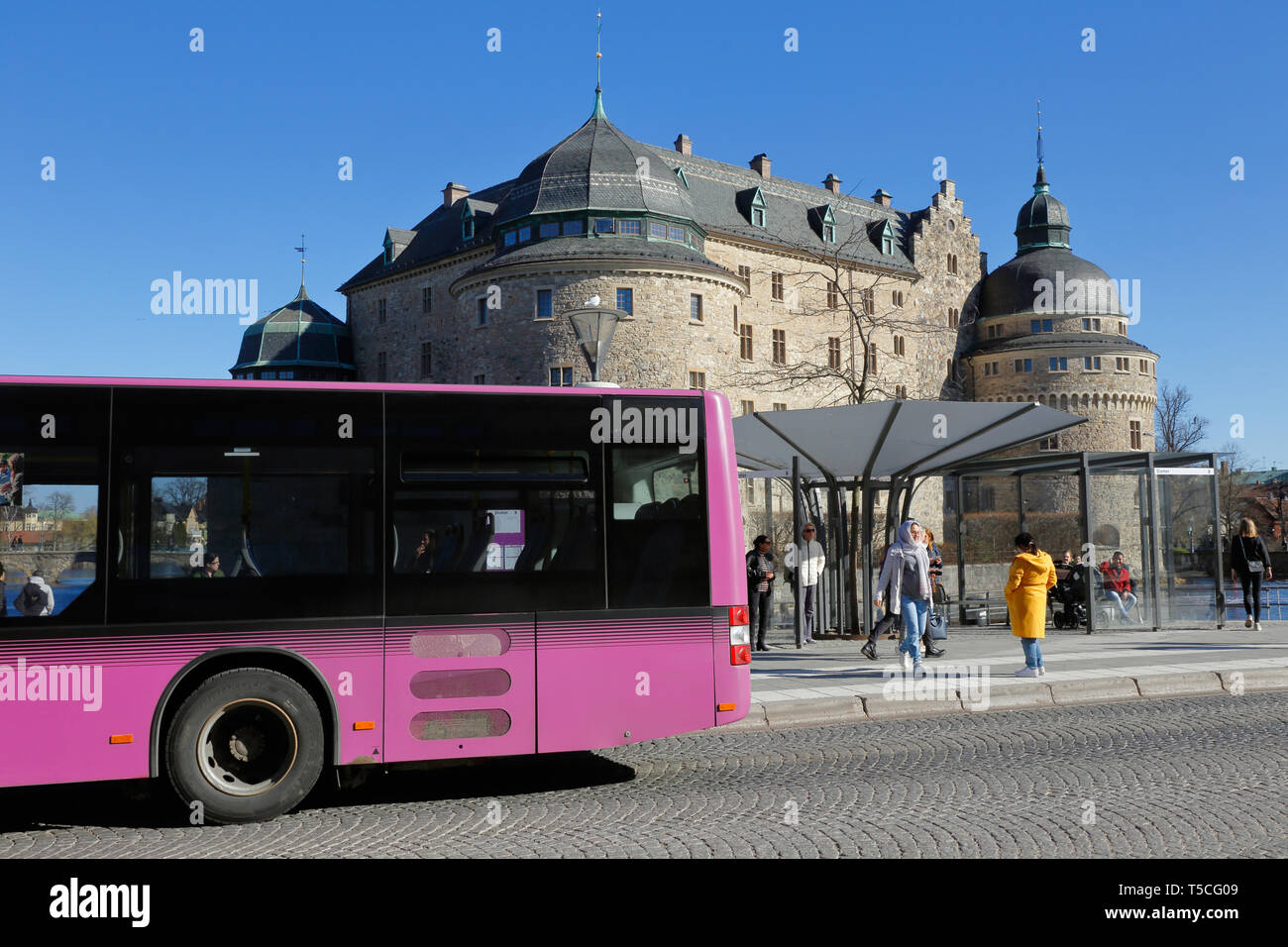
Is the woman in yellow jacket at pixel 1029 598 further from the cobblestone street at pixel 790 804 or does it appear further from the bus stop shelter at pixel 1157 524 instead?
the bus stop shelter at pixel 1157 524

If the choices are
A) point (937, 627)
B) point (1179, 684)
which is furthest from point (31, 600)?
point (937, 627)

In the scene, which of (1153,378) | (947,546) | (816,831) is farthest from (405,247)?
(816,831)

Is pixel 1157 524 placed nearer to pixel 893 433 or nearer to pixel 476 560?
pixel 893 433

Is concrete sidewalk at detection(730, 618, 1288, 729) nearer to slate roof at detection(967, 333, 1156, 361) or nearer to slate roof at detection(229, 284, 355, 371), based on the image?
slate roof at detection(229, 284, 355, 371)

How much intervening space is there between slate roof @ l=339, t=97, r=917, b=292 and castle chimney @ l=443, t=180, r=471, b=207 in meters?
0.69

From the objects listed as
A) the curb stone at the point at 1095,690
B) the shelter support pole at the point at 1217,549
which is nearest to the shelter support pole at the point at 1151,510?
the shelter support pole at the point at 1217,549

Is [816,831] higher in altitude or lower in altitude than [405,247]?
lower

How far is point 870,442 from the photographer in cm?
1712

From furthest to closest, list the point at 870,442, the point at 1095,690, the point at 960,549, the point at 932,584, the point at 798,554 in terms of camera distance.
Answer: the point at 960,549
the point at 932,584
the point at 870,442
the point at 798,554
the point at 1095,690

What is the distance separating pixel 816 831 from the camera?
6219 mm

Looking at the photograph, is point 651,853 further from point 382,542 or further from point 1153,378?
point 1153,378

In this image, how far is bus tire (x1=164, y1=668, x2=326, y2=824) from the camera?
22.5 feet

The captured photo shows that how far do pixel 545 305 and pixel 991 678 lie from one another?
3983 centimetres
